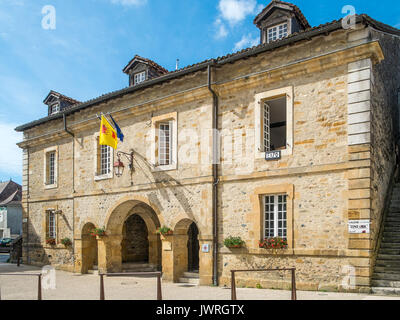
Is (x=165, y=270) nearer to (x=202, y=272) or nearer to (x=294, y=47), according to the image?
(x=202, y=272)

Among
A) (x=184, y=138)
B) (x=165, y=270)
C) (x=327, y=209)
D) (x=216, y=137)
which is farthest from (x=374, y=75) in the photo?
(x=165, y=270)

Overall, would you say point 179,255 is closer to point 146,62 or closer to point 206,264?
point 206,264

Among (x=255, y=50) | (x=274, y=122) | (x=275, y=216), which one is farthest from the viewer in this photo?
(x=274, y=122)

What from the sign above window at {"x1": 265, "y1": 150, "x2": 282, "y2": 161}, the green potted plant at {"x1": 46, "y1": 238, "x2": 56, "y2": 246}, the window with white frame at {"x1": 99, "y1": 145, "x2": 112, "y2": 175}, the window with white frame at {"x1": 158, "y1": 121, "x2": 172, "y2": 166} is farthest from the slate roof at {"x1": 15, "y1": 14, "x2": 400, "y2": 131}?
the green potted plant at {"x1": 46, "y1": 238, "x2": 56, "y2": 246}

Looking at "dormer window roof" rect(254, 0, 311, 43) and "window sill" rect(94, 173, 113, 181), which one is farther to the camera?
"window sill" rect(94, 173, 113, 181)

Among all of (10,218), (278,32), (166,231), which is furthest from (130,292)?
(10,218)

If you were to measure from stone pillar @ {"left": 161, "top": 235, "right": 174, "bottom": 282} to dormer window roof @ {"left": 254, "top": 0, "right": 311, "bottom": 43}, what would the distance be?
22.1 feet

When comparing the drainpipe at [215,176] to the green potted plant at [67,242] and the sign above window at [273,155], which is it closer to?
the sign above window at [273,155]

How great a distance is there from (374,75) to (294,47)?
6.72 feet

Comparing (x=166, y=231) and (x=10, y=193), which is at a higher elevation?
(x=10, y=193)

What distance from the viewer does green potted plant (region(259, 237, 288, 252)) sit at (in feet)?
32.9

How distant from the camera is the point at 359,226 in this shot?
8977 millimetres

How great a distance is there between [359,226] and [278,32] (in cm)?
629

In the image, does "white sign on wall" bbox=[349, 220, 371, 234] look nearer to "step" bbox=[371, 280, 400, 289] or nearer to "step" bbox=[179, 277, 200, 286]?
"step" bbox=[371, 280, 400, 289]
